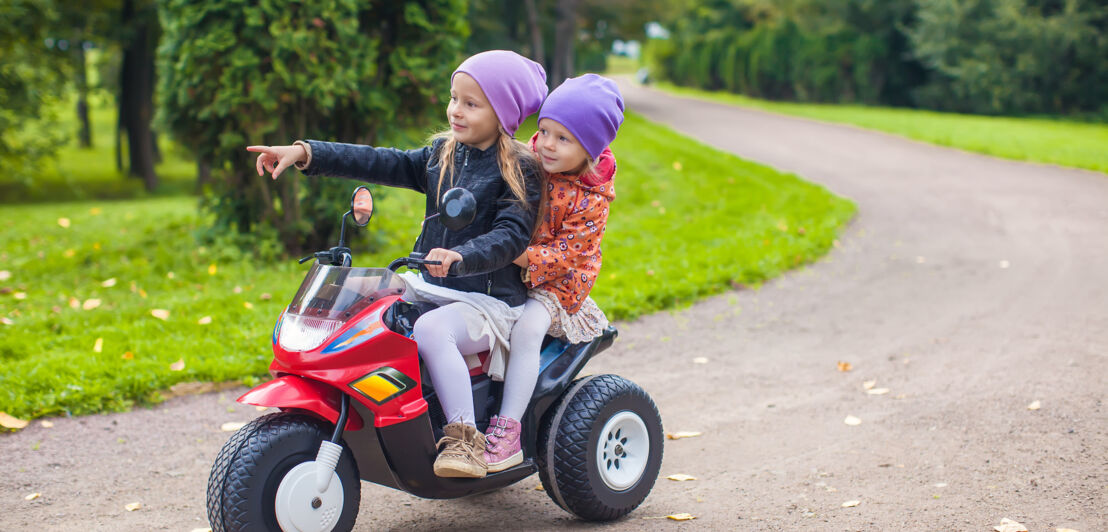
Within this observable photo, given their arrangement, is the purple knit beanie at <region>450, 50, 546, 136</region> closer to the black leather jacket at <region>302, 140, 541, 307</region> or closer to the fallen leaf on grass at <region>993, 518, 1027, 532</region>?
the black leather jacket at <region>302, 140, 541, 307</region>

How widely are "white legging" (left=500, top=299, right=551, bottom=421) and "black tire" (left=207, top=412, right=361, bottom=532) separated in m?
0.69

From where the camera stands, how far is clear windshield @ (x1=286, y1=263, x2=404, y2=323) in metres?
2.90

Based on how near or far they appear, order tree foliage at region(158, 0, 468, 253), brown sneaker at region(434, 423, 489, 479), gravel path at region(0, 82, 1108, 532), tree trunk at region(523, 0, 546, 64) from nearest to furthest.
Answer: brown sneaker at region(434, 423, 489, 479) < gravel path at region(0, 82, 1108, 532) < tree foliage at region(158, 0, 468, 253) < tree trunk at region(523, 0, 546, 64)

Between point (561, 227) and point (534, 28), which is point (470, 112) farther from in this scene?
point (534, 28)

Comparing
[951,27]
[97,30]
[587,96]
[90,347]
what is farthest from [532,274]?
[951,27]

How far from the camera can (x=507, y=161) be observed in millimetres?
3199

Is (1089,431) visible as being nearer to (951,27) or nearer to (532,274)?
(532,274)

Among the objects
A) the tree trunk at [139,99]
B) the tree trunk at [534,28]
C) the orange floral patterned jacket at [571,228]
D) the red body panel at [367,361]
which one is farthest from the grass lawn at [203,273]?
the tree trunk at [534,28]

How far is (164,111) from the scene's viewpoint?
26.9ft

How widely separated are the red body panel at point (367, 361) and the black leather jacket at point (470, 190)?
1.01 feet

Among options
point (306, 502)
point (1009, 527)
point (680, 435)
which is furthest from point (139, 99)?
point (1009, 527)

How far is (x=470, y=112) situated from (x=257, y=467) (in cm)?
138

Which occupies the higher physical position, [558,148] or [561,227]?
[558,148]

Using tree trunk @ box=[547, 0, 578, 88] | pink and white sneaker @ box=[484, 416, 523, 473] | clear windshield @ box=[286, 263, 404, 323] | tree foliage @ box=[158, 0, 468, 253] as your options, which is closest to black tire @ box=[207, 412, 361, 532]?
clear windshield @ box=[286, 263, 404, 323]
